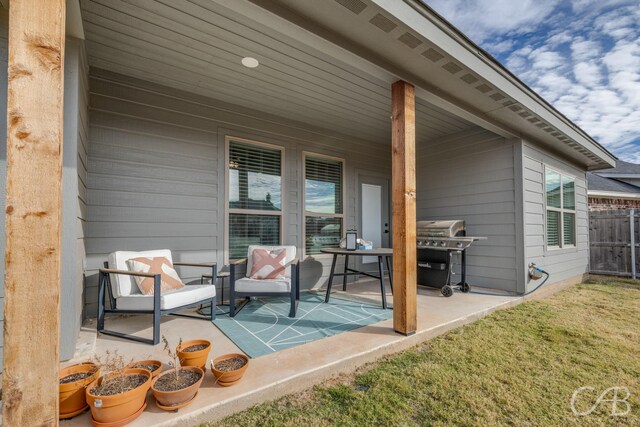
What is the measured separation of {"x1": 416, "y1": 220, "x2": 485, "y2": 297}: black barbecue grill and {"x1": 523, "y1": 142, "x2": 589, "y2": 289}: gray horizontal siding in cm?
92

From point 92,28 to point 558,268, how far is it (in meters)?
7.31

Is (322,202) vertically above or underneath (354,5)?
underneath

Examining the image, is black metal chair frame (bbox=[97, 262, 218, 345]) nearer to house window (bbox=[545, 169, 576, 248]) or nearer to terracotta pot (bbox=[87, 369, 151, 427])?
terracotta pot (bbox=[87, 369, 151, 427])

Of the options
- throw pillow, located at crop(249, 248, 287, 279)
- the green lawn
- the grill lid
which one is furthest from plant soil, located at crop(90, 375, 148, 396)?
the grill lid

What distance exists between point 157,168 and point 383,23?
115 inches

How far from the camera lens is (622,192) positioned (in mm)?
9680

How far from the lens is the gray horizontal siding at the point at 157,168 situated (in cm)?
323

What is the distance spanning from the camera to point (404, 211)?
107 inches

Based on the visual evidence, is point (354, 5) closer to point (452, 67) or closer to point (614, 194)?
point (452, 67)

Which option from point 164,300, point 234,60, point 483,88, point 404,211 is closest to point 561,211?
point 483,88

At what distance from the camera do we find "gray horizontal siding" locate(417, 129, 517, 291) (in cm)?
458

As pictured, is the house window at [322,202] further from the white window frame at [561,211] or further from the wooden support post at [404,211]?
the white window frame at [561,211]

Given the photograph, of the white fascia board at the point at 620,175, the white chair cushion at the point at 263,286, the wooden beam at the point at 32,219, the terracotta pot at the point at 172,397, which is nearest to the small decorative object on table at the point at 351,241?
the white chair cushion at the point at 263,286

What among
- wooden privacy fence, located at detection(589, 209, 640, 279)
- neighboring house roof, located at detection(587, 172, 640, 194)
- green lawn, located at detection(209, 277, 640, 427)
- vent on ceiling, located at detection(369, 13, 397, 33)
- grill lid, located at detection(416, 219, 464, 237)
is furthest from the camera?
neighboring house roof, located at detection(587, 172, 640, 194)
